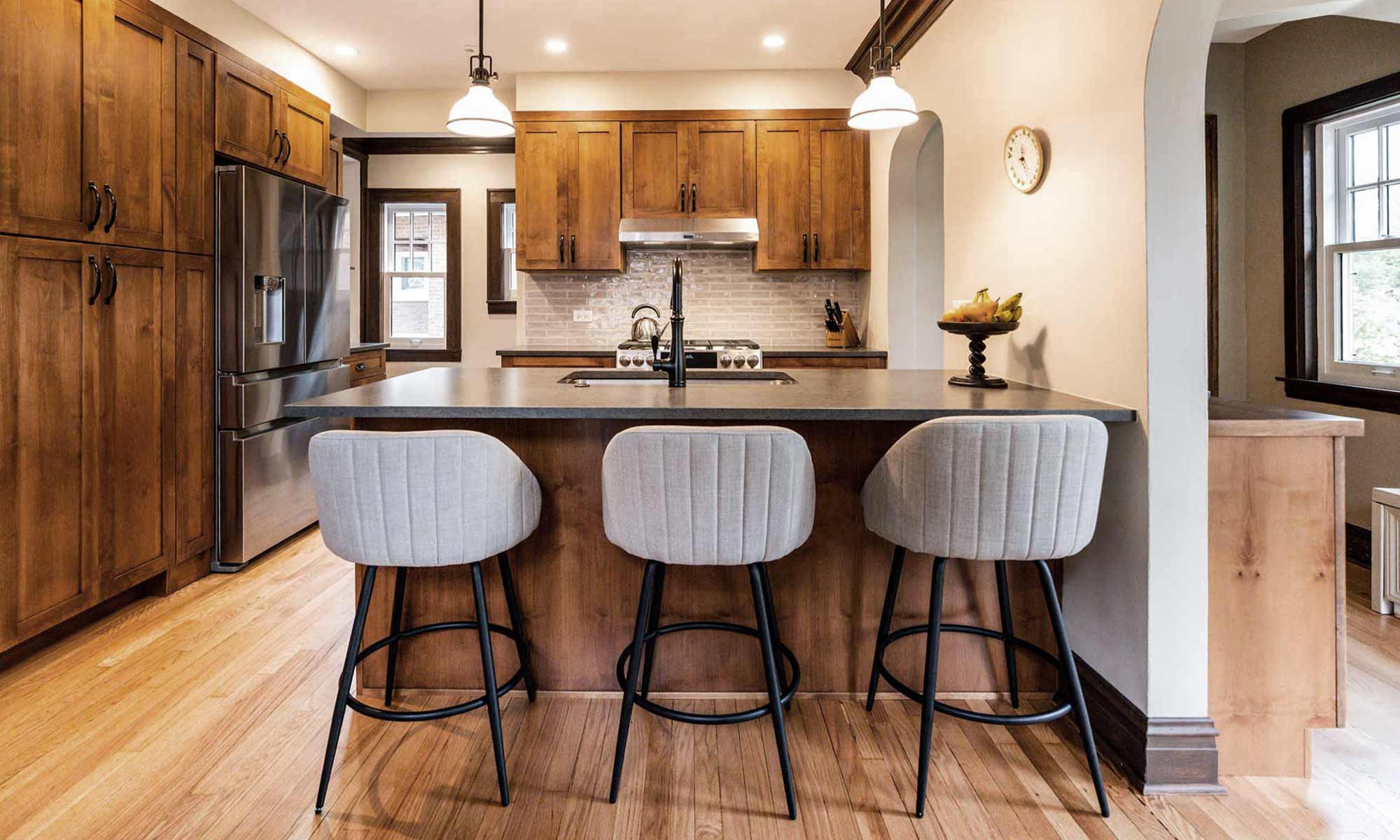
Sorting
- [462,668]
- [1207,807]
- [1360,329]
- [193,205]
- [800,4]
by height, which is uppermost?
[800,4]

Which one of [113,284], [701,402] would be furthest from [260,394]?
[701,402]

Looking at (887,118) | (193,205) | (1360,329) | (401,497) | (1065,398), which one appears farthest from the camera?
(1360,329)

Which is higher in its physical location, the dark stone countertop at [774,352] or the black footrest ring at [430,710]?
the dark stone countertop at [774,352]

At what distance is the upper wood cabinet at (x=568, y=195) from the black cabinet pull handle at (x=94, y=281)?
2407 millimetres

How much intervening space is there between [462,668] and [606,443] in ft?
2.62

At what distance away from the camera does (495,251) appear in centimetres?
645

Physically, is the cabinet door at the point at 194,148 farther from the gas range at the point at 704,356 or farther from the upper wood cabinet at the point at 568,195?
the gas range at the point at 704,356

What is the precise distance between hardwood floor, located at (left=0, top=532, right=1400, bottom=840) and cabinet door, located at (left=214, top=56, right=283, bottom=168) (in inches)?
91.8

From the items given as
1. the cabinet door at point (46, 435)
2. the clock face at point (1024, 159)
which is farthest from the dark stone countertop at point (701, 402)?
the cabinet door at point (46, 435)

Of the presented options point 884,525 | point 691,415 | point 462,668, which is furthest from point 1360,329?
point 462,668

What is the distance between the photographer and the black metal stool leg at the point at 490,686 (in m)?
1.87

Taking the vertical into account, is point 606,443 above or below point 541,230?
below

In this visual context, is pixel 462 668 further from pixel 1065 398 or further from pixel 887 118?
pixel 887 118

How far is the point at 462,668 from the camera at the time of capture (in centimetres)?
243
